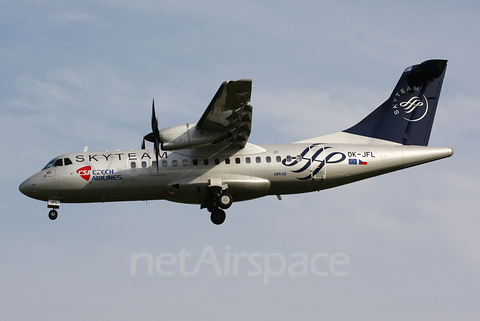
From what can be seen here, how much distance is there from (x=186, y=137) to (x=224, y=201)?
3270 millimetres

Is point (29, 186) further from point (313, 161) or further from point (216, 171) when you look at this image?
point (313, 161)

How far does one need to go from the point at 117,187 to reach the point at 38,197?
10.4 feet

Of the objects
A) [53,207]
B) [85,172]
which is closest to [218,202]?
[85,172]

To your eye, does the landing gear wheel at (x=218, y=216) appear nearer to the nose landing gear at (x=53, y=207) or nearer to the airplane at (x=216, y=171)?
the airplane at (x=216, y=171)

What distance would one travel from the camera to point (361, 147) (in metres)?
22.3

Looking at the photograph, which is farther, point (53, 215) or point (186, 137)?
point (53, 215)

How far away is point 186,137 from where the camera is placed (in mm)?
19500

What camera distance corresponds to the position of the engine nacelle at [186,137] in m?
19.3

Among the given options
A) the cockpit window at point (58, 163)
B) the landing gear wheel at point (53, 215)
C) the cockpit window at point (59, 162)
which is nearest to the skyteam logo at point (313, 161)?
the cockpit window at point (59, 162)

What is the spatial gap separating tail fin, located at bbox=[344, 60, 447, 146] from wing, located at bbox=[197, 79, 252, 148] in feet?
18.0

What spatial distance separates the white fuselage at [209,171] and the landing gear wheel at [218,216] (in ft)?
2.60

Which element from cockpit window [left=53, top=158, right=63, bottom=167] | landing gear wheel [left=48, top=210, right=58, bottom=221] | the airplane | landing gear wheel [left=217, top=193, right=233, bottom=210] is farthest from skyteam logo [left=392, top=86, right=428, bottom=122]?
landing gear wheel [left=48, top=210, right=58, bottom=221]

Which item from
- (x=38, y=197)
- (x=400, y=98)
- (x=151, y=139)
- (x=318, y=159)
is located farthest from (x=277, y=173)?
(x=38, y=197)

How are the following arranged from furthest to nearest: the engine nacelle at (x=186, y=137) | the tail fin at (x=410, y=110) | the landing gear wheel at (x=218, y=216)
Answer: the tail fin at (x=410, y=110) < the landing gear wheel at (x=218, y=216) < the engine nacelle at (x=186, y=137)
